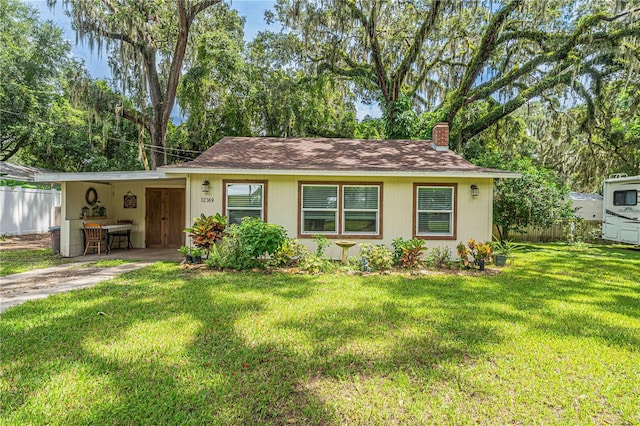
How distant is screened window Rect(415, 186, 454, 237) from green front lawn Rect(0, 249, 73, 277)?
9.22 meters

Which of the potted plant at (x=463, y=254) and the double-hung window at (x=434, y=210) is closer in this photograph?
the potted plant at (x=463, y=254)

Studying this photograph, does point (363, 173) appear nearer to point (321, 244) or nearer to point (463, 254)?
point (321, 244)

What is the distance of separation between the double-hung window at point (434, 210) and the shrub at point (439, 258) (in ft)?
1.68

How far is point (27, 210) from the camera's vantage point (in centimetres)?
1491

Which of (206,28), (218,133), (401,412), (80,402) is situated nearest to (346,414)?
(401,412)

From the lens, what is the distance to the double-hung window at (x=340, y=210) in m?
8.51

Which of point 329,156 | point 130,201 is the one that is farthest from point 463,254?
point 130,201

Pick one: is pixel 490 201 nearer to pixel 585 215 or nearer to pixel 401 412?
pixel 401 412

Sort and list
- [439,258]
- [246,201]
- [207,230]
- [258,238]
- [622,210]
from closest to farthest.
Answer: [258,238] → [207,230] → [439,258] → [246,201] → [622,210]

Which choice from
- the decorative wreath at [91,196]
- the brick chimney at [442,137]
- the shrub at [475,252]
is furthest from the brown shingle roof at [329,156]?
the decorative wreath at [91,196]

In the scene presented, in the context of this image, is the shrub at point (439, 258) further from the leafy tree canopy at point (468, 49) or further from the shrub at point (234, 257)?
the leafy tree canopy at point (468, 49)

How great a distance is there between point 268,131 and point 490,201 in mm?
11045

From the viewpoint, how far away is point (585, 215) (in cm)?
1514

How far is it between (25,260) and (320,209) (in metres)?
7.72
